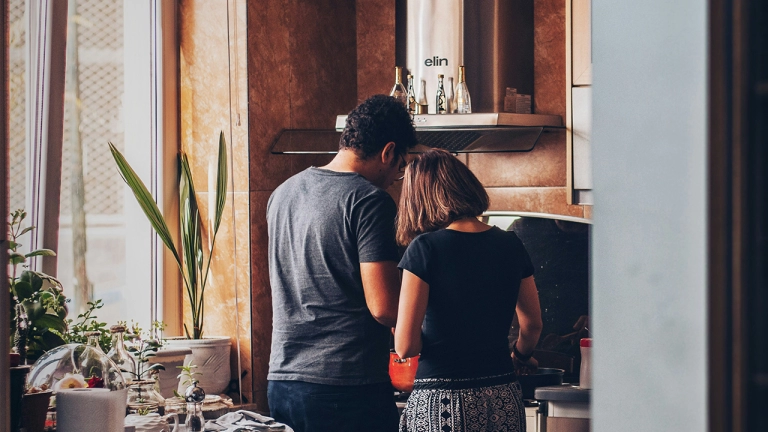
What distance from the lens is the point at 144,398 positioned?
2006mm

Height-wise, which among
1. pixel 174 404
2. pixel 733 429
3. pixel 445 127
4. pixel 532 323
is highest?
pixel 445 127

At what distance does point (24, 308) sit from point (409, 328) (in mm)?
776

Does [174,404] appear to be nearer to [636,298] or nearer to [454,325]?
[454,325]

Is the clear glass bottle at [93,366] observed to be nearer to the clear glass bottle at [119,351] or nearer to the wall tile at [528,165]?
the clear glass bottle at [119,351]

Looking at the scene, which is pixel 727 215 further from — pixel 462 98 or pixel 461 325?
pixel 462 98

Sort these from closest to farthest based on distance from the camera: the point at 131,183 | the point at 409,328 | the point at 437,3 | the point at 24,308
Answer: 1. the point at 24,308
2. the point at 409,328
3. the point at 131,183
4. the point at 437,3

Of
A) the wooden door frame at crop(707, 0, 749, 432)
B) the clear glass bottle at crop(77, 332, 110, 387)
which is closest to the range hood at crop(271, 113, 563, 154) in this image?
the clear glass bottle at crop(77, 332, 110, 387)

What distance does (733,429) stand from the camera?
1.97 ft

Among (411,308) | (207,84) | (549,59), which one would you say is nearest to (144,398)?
(411,308)

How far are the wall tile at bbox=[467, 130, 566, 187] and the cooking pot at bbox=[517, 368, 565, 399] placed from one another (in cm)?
101

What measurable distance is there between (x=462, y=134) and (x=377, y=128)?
4.18 feet

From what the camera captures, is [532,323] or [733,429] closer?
[733,429]

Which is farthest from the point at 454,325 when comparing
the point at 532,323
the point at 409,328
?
the point at 532,323

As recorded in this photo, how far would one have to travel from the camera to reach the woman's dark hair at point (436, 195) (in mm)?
1952
